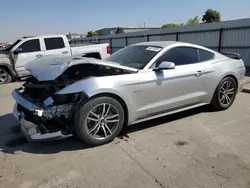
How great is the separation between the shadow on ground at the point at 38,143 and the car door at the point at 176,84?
1.53ft

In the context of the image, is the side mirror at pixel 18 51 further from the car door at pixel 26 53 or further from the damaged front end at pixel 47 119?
the damaged front end at pixel 47 119

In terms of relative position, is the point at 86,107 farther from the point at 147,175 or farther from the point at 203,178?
the point at 203,178

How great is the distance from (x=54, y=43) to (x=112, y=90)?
753 centimetres

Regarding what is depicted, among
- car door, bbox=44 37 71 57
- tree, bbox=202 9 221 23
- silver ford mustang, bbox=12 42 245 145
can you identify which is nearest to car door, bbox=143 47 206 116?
silver ford mustang, bbox=12 42 245 145

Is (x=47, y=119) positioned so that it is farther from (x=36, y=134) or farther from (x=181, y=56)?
(x=181, y=56)

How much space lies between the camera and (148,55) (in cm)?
415

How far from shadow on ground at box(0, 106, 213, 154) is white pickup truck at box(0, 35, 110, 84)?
5.22m

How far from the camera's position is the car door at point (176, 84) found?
153 inches

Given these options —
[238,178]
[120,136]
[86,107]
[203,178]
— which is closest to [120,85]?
[86,107]

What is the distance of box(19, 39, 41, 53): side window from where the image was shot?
960 centimetres

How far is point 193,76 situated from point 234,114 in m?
1.38

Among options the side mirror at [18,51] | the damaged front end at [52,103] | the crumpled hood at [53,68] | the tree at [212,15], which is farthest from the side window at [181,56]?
the tree at [212,15]

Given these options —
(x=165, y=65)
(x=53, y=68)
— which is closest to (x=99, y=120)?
(x=53, y=68)

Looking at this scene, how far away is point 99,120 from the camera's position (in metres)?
3.49
